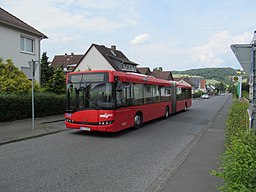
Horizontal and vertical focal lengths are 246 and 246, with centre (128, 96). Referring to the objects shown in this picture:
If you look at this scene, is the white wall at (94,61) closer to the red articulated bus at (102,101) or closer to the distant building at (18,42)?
the distant building at (18,42)

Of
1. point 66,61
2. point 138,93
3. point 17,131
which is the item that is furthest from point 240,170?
point 66,61

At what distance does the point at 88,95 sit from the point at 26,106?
5799mm

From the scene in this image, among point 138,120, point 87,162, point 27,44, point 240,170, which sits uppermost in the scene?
point 27,44

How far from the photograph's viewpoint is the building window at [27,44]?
865 inches

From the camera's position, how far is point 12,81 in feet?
47.7

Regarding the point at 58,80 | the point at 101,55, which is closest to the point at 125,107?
the point at 58,80

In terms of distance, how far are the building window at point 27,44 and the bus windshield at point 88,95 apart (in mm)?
13677

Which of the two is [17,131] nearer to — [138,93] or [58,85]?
[138,93]

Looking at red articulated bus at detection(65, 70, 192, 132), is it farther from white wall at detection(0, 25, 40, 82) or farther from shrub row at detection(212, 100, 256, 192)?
white wall at detection(0, 25, 40, 82)

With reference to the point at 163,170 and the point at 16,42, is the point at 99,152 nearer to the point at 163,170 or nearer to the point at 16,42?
the point at 163,170

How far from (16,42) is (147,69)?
162ft

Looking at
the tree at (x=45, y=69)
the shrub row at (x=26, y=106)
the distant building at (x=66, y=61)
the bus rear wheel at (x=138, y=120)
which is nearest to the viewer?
the bus rear wheel at (x=138, y=120)

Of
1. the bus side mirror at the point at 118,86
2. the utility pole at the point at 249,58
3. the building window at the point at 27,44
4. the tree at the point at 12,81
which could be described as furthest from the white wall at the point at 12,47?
the utility pole at the point at 249,58

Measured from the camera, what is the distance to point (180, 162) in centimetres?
646
